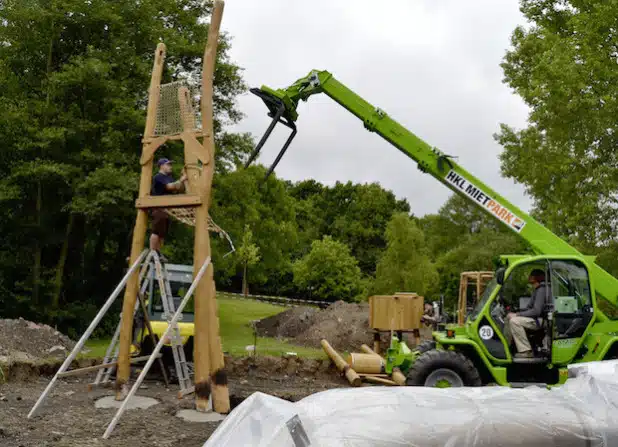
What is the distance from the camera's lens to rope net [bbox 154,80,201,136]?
29.0 ft

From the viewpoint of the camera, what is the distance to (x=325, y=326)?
779 inches

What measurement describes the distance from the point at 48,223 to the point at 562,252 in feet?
48.4

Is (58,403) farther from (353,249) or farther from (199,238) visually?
(353,249)

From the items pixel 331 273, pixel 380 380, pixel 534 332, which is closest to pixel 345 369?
pixel 380 380

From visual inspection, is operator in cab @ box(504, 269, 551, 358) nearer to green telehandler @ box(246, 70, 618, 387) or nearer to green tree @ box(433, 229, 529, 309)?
green telehandler @ box(246, 70, 618, 387)

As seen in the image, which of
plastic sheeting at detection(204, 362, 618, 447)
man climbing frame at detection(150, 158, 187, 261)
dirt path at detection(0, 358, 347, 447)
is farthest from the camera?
man climbing frame at detection(150, 158, 187, 261)

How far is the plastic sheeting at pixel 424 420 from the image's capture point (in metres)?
3.49

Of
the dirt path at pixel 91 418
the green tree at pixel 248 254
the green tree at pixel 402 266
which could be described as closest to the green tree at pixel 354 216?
the green tree at pixel 248 254

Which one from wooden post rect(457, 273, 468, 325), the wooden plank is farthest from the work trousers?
the wooden plank

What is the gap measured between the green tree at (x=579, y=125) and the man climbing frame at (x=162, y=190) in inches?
407

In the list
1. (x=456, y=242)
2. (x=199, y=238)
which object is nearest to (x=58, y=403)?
(x=199, y=238)

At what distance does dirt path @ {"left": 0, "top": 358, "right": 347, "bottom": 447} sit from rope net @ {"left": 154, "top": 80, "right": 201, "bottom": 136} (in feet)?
11.6

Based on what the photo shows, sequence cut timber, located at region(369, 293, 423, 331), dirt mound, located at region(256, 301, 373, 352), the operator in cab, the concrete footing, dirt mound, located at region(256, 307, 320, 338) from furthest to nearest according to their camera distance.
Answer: dirt mound, located at region(256, 307, 320, 338) → dirt mound, located at region(256, 301, 373, 352) → cut timber, located at region(369, 293, 423, 331) → the operator in cab → the concrete footing

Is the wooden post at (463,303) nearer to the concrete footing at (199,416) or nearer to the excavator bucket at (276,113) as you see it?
the excavator bucket at (276,113)
